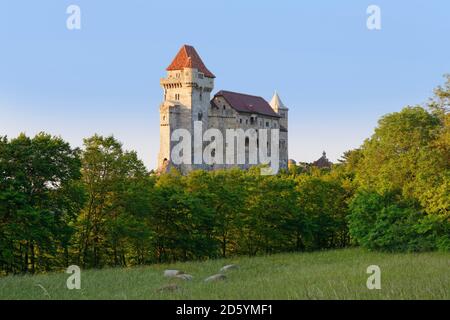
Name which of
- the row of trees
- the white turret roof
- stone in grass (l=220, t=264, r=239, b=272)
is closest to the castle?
the white turret roof

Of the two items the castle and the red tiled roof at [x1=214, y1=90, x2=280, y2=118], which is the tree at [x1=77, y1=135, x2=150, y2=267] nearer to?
the castle

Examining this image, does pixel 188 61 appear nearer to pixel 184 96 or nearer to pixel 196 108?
pixel 184 96

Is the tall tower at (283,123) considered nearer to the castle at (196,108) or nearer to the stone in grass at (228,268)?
the castle at (196,108)

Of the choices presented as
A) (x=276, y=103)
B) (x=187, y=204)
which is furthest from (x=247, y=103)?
(x=187, y=204)

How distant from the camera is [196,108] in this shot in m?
120

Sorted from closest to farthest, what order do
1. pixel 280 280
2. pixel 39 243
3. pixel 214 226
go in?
pixel 280 280
pixel 39 243
pixel 214 226

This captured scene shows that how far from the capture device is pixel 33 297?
65.6 feet

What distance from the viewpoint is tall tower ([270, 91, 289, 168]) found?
13662 cm

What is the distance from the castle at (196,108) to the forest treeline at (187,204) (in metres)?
56.6

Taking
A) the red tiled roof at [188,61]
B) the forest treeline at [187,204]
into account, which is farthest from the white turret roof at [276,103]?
the forest treeline at [187,204]

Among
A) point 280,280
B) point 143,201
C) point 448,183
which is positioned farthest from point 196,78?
point 280,280

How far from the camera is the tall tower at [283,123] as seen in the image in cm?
13662

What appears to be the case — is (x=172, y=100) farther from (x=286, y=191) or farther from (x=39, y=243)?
(x=39, y=243)
